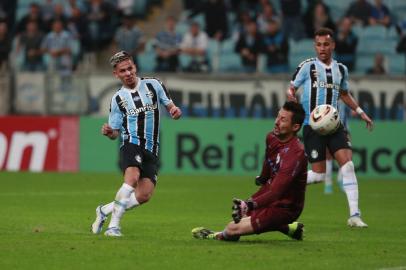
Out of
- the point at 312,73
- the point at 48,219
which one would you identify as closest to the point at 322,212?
the point at 312,73

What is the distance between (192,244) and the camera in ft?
34.4

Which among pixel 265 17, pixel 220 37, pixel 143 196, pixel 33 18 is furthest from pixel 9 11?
pixel 143 196

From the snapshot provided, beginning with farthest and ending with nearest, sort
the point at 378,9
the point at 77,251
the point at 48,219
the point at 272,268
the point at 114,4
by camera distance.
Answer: the point at 114,4, the point at 378,9, the point at 48,219, the point at 77,251, the point at 272,268

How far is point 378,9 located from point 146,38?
5.77m

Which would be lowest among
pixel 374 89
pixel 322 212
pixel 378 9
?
pixel 322 212

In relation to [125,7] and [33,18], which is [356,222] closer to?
[33,18]

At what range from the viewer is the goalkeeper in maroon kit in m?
10.2

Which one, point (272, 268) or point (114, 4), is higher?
point (114, 4)

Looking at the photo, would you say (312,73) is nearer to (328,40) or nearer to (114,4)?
(328,40)

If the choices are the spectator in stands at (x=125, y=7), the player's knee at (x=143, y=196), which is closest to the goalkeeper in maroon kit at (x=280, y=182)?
the player's knee at (x=143, y=196)

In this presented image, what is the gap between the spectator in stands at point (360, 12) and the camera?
950 inches

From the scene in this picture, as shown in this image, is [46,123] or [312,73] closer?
[312,73]

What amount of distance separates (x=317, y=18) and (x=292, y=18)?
82 cm

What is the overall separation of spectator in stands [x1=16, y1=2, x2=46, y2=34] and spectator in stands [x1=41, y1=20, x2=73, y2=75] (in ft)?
2.49
